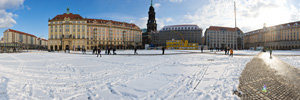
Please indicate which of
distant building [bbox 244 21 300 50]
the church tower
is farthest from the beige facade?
distant building [bbox 244 21 300 50]

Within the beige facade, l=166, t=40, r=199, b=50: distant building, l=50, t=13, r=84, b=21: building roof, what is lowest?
l=166, t=40, r=199, b=50: distant building

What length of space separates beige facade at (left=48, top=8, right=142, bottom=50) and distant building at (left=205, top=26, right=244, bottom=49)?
59.9 meters

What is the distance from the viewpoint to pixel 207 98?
3.62m

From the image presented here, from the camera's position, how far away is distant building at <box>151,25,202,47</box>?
10688cm

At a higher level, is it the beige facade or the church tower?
the church tower

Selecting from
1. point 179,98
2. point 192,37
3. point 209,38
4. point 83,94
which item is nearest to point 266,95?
point 179,98

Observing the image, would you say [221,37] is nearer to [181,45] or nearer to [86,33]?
[181,45]

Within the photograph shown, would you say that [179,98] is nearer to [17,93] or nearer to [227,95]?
[227,95]

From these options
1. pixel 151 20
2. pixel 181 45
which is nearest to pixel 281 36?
pixel 181 45

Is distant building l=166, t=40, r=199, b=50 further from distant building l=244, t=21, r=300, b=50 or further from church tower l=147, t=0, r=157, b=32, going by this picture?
distant building l=244, t=21, r=300, b=50

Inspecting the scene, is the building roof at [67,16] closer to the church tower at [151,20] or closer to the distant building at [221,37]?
the church tower at [151,20]

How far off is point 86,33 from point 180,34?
230 ft

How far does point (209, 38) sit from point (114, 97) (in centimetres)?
11834

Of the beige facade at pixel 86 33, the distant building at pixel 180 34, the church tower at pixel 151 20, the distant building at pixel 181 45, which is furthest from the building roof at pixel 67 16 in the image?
the distant building at pixel 180 34
